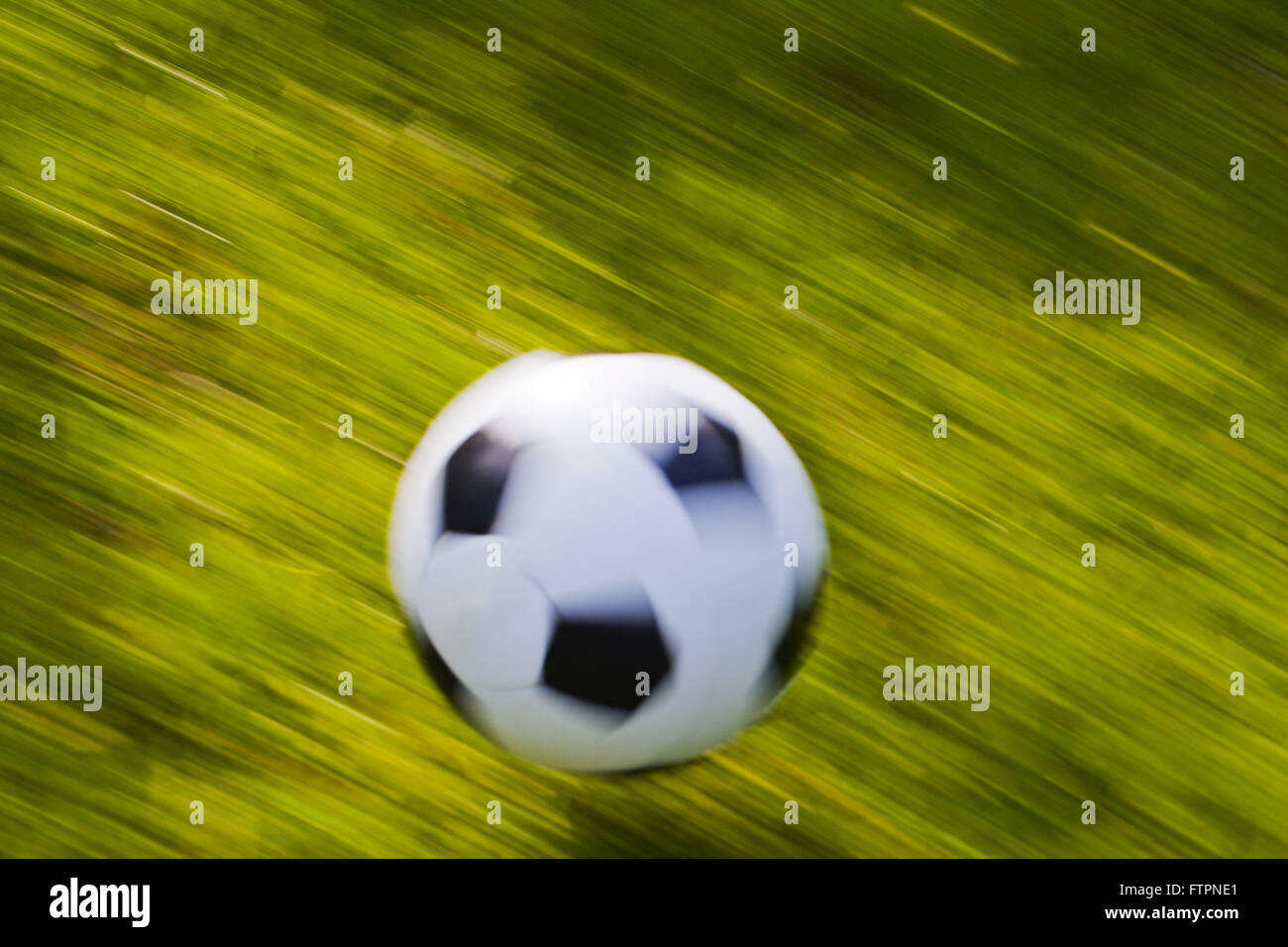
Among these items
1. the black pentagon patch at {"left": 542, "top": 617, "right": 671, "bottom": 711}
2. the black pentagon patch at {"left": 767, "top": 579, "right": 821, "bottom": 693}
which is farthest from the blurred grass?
the black pentagon patch at {"left": 542, "top": 617, "right": 671, "bottom": 711}

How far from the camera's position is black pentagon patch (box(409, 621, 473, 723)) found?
266 cm

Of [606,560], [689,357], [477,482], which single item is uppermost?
[689,357]

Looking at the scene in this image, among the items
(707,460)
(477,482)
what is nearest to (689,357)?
(707,460)

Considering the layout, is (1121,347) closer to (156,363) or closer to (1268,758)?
(1268,758)

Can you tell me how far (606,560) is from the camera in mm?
2467

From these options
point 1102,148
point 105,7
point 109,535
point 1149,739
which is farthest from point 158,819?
point 1102,148

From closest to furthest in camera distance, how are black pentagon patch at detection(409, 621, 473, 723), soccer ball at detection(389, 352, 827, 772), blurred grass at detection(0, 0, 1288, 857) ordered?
1. soccer ball at detection(389, 352, 827, 772)
2. black pentagon patch at detection(409, 621, 473, 723)
3. blurred grass at detection(0, 0, 1288, 857)

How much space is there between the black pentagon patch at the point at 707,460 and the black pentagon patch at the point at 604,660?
0.30 meters

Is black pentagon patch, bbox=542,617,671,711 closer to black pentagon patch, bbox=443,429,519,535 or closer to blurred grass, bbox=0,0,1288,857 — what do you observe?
black pentagon patch, bbox=443,429,519,535

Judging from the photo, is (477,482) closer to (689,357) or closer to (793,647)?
(793,647)

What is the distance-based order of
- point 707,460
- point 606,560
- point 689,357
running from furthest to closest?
point 689,357 < point 707,460 < point 606,560

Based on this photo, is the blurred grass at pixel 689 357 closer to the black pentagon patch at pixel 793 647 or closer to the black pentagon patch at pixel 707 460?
the black pentagon patch at pixel 793 647

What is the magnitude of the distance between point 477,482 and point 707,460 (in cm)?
48

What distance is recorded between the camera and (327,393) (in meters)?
3.67
